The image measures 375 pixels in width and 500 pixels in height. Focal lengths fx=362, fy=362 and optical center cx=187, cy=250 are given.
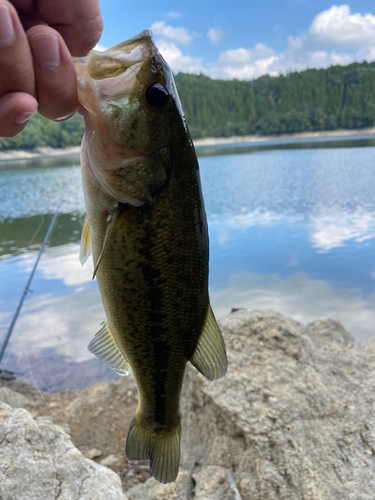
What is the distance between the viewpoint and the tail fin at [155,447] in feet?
5.65

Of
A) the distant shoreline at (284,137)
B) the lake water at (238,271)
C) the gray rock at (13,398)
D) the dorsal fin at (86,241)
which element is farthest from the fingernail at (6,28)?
the distant shoreline at (284,137)

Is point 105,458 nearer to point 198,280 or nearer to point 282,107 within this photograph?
point 198,280

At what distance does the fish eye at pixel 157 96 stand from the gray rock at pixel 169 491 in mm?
2812

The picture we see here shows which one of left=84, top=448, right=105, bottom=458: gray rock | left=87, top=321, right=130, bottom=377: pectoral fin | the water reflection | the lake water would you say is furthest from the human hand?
the water reflection

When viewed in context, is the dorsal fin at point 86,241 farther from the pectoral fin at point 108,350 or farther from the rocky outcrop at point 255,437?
the rocky outcrop at point 255,437

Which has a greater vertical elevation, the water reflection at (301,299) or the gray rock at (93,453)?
the gray rock at (93,453)

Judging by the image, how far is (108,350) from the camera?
171cm

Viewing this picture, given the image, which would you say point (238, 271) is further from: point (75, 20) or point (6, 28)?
point (6, 28)

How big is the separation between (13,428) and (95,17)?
→ 238 centimetres

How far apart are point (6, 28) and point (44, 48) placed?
0.13m

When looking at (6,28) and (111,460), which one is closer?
(6,28)

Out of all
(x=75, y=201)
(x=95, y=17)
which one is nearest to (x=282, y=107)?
(x=75, y=201)

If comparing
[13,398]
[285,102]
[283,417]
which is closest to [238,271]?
[13,398]

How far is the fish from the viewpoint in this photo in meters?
1.34
